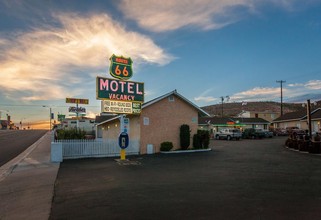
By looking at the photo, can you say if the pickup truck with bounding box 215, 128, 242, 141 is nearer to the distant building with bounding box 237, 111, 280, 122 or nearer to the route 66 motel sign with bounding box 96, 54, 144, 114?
the route 66 motel sign with bounding box 96, 54, 144, 114

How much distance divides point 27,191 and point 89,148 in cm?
957

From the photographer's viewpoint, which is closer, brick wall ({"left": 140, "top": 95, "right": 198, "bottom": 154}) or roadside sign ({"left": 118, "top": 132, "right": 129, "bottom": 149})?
roadside sign ({"left": 118, "top": 132, "right": 129, "bottom": 149})

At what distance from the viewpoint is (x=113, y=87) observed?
1825cm

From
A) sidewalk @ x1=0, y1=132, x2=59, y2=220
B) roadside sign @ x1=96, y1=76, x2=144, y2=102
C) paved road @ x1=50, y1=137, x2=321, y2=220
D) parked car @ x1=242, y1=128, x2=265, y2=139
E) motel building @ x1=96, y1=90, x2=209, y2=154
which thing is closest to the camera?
paved road @ x1=50, y1=137, x2=321, y2=220

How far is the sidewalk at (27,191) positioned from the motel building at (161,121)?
8436 millimetres

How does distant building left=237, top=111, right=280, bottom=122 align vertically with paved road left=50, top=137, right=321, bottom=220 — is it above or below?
above

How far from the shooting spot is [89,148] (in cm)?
1900

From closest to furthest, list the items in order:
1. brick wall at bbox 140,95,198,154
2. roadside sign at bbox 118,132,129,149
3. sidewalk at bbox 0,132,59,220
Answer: sidewalk at bbox 0,132,59,220 → roadside sign at bbox 118,132,129,149 → brick wall at bbox 140,95,198,154

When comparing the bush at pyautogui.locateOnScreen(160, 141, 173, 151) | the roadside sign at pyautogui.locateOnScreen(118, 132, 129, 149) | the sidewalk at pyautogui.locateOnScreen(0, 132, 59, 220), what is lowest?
the sidewalk at pyautogui.locateOnScreen(0, 132, 59, 220)

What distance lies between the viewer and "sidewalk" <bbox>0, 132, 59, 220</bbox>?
7078 mm

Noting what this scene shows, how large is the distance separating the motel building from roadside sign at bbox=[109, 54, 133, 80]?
11.6ft

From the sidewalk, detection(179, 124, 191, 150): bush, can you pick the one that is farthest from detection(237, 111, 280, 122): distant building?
the sidewalk

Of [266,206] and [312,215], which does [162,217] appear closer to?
[266,206]

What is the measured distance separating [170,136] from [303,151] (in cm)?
1105
